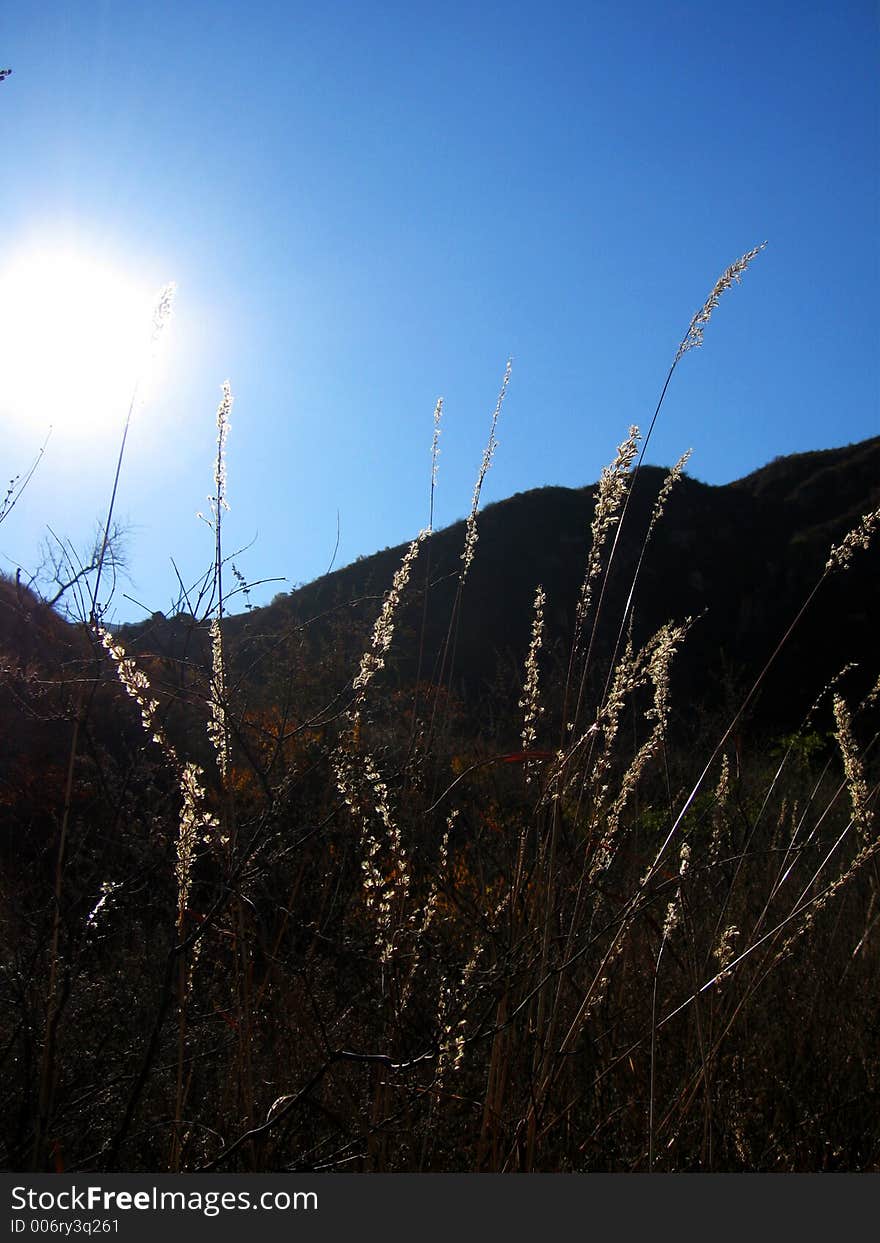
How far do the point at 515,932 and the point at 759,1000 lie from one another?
102cm

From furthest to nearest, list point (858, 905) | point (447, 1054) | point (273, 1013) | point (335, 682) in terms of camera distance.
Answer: point (335, 682) < point (858, 905) < point (273, 1013) < point (447, 1054)

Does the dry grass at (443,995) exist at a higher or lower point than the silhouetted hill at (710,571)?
lower

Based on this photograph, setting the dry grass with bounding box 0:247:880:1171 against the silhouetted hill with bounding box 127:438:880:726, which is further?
the silhouetted hill with bounding box 127:438:880:726

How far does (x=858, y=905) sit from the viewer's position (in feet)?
11.7

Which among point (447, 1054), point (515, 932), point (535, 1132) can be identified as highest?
point (515, 932)

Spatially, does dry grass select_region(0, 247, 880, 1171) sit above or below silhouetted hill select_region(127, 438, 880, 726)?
below

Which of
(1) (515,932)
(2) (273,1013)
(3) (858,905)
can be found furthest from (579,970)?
(3) (858,905)

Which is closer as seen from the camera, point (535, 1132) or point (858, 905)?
point (535, 1132)

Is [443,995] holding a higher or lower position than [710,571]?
lower

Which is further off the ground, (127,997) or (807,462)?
(807,462)

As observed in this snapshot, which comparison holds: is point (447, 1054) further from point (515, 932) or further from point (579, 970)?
point (579, 970)

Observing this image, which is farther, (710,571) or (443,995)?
(710,571)
